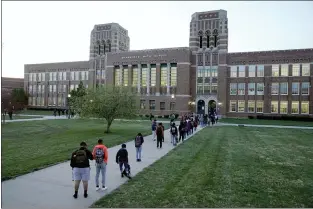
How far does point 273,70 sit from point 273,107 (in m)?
6.86

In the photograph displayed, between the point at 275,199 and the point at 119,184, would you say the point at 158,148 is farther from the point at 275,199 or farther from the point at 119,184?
the point at 275,199

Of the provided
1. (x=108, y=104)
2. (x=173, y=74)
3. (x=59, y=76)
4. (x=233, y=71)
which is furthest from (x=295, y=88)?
(x=59, y=76)

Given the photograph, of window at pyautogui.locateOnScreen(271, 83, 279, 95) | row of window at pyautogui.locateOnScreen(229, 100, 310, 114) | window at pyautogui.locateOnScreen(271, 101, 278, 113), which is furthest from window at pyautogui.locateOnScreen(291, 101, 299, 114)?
window at pyautogui.locateOnScreen(271, 83, 279, 95)

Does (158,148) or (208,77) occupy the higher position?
(208,77)

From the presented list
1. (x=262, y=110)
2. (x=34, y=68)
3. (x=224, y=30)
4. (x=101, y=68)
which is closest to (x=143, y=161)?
(x=262, y=110)

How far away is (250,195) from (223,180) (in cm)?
176

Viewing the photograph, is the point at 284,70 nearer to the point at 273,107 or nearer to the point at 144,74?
the point at 273,107

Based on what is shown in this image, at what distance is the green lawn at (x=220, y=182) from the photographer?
801 centimetres

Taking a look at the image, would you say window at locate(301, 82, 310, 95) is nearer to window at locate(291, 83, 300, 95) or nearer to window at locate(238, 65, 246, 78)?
window at locate(291, 83, 300, 95)

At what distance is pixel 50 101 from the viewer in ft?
258

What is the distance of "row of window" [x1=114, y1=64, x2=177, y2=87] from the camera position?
57.6 meters

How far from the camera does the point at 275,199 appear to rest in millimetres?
8281

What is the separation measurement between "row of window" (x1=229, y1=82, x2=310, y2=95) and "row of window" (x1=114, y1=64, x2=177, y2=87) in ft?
40.1

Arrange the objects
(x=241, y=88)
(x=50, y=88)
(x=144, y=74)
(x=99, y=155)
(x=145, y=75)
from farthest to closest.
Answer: (x=50, y=88) → (x=144, y=74) → (x=145, y=75) → (x=241, y=88) → (x=99, y=155)
